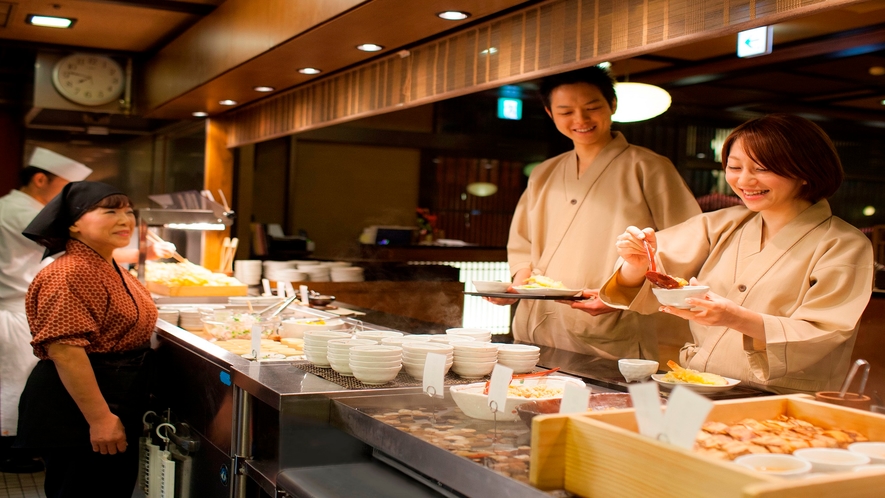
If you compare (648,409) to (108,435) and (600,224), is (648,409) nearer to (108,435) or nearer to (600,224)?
(600,224)

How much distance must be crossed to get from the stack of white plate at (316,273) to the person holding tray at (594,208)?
8.62 feet

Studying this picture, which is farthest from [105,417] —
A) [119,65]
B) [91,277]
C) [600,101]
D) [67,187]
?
[119,65]

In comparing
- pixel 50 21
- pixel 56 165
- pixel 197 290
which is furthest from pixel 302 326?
pixel 50 21

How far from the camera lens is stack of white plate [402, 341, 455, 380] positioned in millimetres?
2291

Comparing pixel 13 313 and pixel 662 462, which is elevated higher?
pixel 662 462

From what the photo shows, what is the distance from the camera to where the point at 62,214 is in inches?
114

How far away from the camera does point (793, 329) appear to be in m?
2.02

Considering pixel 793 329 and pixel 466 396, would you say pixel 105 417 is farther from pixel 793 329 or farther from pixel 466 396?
pixel 793 329

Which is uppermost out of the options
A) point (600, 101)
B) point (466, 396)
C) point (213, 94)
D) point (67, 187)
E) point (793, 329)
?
point (213, 94)

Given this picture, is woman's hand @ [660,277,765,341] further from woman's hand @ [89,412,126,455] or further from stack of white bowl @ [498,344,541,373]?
woman's hand @ [89,412,126,455]

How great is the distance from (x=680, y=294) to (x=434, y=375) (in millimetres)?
641

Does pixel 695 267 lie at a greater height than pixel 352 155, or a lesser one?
lesser

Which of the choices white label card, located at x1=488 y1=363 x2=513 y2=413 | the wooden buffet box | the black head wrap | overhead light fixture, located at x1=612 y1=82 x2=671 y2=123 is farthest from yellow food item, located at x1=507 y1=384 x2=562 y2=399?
overhead light fixture, located at x1=612 y1=82 x2=671 y2=123

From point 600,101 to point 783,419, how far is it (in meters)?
1.85
